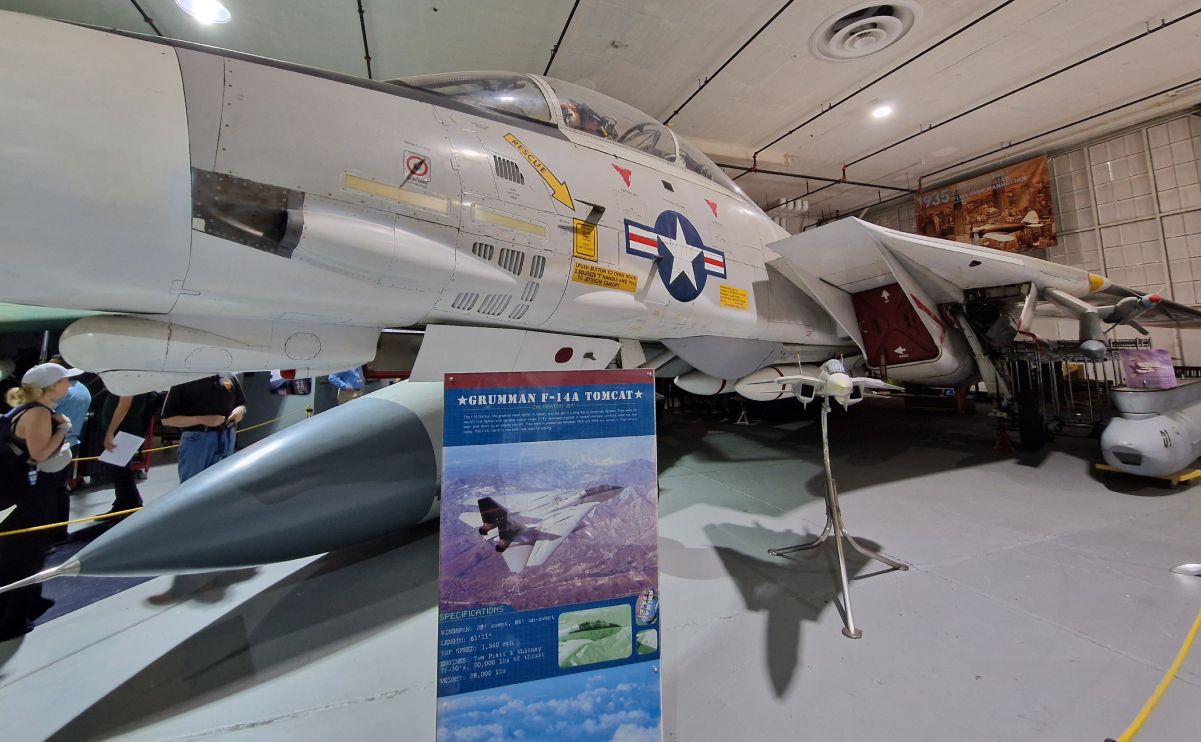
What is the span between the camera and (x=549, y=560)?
1321mm

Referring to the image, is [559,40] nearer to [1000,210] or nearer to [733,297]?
[733,297]

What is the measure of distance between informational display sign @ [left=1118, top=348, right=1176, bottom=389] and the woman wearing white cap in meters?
8.68

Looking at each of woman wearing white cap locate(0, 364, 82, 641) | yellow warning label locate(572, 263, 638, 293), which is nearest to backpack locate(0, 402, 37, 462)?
woman wearing white cap locate(0, 364, 82, 641)

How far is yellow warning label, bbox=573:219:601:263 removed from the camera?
2.45 meters

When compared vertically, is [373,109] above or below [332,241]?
above

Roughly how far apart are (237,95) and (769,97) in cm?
744

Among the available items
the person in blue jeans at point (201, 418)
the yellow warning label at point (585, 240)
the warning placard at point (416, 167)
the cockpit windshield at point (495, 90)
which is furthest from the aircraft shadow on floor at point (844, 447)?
the person in blue jeans at point (201, 418)

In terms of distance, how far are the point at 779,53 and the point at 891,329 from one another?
13.6 feet

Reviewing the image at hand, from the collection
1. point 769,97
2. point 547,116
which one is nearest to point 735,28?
point 769,97

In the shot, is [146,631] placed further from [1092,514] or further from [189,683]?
[1092,514]

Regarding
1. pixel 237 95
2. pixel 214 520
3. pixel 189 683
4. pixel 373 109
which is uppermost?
A: pixel 373 109

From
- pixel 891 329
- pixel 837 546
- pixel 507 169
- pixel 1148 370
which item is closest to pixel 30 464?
pixel 507 169

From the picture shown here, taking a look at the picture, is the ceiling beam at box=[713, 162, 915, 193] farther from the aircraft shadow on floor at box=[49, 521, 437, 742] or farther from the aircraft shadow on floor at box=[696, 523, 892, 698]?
the aircraft shadow on floor at box=[49, 521, 437, 742]

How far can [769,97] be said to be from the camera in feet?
22.8
